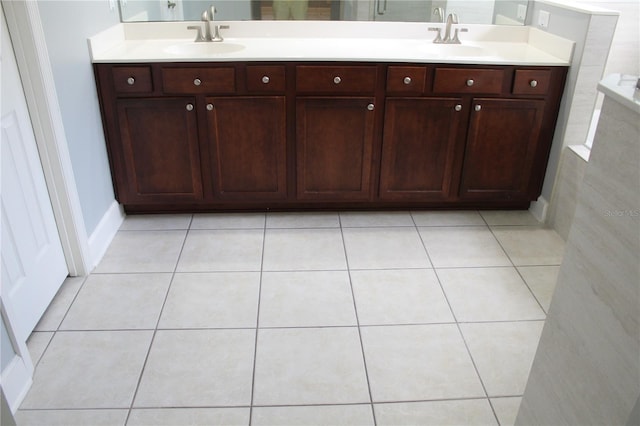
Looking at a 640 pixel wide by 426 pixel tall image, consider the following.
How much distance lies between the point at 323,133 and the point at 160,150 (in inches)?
33.9

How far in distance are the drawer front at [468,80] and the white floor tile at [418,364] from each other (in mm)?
1234

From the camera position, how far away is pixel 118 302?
221cm

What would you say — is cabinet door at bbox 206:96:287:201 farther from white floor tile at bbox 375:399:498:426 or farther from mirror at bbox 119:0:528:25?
white floor tile at bbox 375:399:498:426

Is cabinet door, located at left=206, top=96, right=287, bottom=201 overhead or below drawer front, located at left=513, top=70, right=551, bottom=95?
below

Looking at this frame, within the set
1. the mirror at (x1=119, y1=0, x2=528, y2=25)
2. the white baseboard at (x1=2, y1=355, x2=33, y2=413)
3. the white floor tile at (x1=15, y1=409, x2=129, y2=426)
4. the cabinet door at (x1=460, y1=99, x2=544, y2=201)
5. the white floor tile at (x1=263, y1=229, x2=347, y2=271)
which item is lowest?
the white floor tile at (x1=15, y1=409, x2=129, y2=426)

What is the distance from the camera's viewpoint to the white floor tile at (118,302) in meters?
2.08

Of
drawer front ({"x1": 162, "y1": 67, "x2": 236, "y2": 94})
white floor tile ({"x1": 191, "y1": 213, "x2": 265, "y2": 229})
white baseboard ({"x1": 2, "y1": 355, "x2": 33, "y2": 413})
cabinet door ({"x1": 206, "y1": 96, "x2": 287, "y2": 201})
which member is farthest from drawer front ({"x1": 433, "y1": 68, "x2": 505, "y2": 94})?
white baseboard ({"x1": 2, "y1": 355, "x2": 33, "y2": 413})

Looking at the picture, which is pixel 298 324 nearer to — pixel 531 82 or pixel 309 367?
pixel 309 367

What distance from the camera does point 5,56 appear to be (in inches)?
72.7

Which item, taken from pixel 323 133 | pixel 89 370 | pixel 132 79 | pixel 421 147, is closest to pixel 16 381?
pixel 89 370

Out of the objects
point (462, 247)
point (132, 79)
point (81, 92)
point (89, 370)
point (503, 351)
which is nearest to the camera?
point (89, 370)

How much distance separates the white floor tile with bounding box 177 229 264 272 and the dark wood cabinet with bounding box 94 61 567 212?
236 mm

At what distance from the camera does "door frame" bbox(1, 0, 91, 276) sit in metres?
1.88

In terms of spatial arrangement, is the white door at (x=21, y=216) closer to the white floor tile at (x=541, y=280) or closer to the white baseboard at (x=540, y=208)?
the white floor tile at (x=541, y=280)
